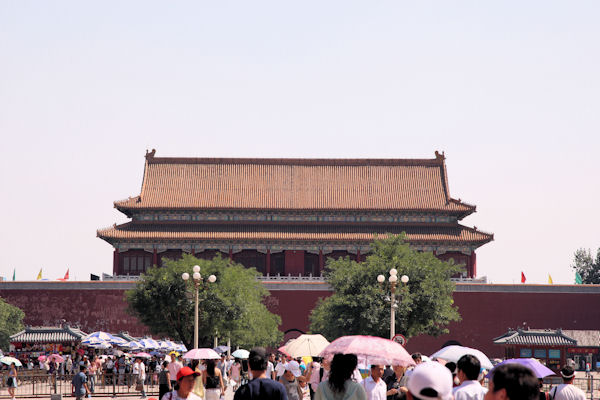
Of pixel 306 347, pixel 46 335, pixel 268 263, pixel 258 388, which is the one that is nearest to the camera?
pixel 258 388

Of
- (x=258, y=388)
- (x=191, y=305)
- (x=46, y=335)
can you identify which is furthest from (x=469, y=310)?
(x=258, y=388)

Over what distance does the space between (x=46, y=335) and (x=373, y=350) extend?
32.1m

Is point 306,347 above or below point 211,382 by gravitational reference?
above

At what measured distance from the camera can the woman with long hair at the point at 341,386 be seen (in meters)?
8.98

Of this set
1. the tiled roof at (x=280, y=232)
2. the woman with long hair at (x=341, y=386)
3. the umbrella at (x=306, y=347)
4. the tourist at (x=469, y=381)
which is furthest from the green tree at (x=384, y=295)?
the woman with long hair at (x=341, y=386)

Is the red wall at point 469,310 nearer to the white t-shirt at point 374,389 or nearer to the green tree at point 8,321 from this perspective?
the green tree at point 8,321

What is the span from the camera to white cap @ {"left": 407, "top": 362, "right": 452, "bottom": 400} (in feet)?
18.9

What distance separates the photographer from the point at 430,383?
18.9ft

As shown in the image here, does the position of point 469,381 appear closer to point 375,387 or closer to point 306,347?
point 375,387

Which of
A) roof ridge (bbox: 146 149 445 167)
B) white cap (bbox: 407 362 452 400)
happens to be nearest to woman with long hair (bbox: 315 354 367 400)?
white cap (bbox: 407 362 452 400)

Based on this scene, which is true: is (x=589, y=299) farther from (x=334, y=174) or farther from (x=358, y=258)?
(x=334, y=174)

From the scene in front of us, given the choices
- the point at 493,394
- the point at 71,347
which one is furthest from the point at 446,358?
the point at 71,347

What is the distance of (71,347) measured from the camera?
4462 centimetres

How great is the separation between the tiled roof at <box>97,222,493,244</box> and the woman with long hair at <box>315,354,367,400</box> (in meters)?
50.1
